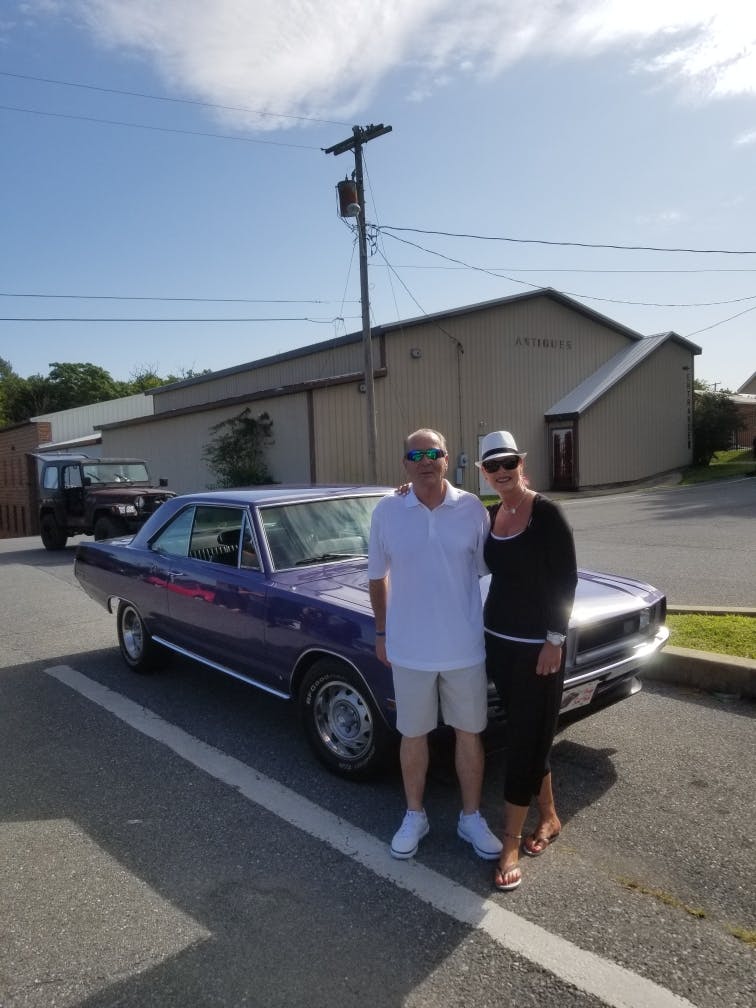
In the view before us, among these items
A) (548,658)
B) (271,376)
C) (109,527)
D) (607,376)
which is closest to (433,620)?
(548,658)

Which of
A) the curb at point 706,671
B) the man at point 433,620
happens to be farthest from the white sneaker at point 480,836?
the curb at point 706,671

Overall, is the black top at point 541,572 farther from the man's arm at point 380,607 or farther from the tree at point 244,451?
the tree at point 244,451

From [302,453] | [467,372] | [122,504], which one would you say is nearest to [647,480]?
[467,372]

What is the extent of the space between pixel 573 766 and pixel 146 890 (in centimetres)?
220

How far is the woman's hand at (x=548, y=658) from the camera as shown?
2914mm

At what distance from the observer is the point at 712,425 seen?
30562mm

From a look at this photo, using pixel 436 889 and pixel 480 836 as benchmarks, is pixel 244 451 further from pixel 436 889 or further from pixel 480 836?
pixel 436 889

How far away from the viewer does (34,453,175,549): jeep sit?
13961mm

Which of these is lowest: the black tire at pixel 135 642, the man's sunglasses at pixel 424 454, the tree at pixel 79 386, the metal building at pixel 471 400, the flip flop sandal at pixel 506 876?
the flip flop sandal at pixel 506 876

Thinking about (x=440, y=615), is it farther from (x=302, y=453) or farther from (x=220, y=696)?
(x=302, y=453)

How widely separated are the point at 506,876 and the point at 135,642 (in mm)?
3898

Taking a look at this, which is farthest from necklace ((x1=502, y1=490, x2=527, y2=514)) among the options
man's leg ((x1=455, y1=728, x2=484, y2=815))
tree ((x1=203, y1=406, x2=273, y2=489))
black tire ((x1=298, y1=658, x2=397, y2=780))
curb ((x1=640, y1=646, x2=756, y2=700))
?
tree ((x1=203, y1=406, x2=273, y2=489))

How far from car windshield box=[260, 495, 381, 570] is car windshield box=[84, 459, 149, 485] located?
39.5 feet

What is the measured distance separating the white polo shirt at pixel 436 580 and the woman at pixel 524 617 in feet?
0.31
